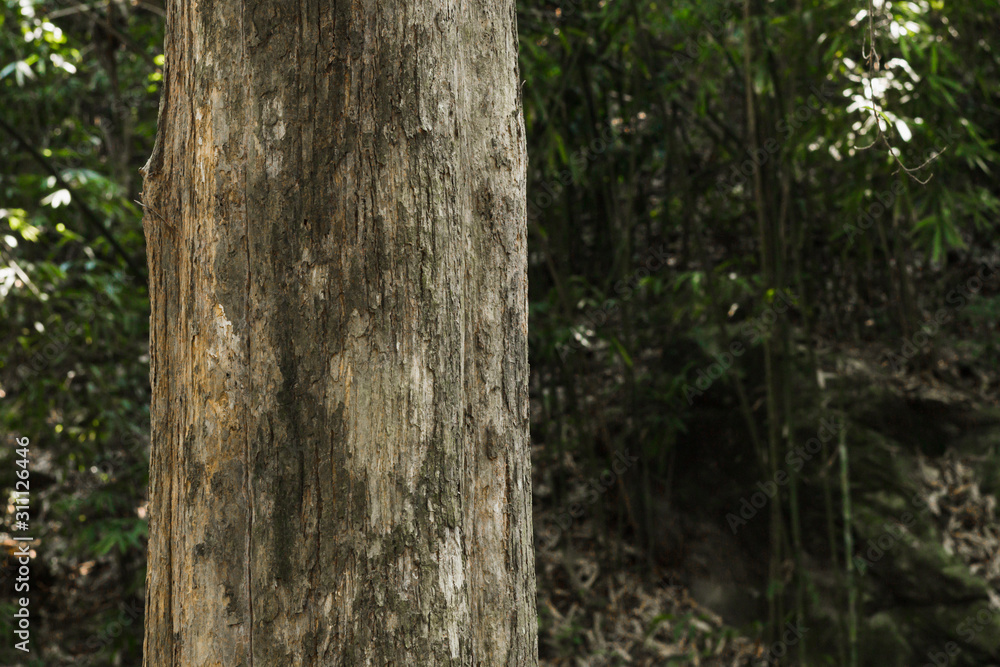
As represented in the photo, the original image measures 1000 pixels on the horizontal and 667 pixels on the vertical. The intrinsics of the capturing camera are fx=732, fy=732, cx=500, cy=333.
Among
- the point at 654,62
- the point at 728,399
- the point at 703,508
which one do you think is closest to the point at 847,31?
the point at 654,62

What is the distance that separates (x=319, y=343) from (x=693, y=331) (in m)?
3.13

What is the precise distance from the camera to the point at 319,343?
0.66 metres

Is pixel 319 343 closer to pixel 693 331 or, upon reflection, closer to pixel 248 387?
pixel 248 387

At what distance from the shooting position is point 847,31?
2.49 m

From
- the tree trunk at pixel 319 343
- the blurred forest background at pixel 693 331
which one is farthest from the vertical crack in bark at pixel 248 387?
the blurred forest background at pixel 693 331

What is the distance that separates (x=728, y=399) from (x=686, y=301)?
753 millimetres

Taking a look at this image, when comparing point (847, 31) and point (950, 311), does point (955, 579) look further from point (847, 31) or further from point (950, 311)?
point (847, 31)

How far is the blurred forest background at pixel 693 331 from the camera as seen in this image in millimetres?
2764

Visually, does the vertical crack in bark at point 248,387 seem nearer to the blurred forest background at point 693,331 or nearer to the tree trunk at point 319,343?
the tree trunk at point 319,343

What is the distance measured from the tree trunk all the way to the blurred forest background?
2121mm

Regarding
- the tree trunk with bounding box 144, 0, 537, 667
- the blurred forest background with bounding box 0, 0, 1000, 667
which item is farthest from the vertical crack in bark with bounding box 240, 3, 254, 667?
the blurred forest background with bounding box 0, 0, 1000, 667

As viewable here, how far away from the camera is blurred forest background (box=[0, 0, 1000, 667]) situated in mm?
2764

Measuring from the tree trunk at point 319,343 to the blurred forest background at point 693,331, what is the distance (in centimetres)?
212

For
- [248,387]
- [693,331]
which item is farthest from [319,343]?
[693,331]
